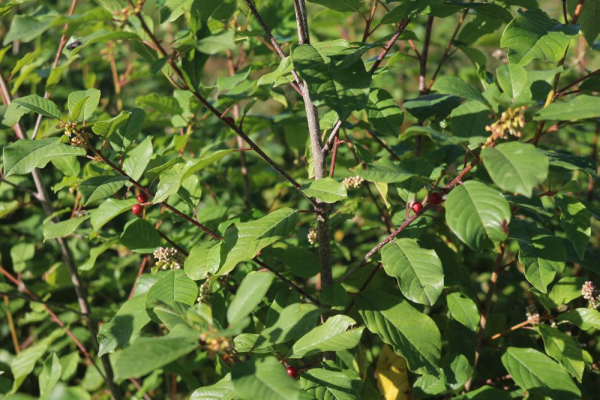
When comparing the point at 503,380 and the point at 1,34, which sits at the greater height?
the point at 1,34

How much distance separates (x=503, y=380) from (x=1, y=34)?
383 cm

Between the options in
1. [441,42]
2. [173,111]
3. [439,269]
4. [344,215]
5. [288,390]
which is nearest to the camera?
[288,390]

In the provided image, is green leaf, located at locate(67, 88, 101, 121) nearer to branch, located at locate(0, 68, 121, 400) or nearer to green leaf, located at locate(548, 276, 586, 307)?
branch, located at locate(0, 68, 121, 400)

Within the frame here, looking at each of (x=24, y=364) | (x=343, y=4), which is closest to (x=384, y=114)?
(x=343, y=4)

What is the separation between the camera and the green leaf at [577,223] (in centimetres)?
137

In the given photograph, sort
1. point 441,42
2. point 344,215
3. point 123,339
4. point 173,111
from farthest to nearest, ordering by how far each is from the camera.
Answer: point 441,42, point 173,111, point 344,215, point 123,339

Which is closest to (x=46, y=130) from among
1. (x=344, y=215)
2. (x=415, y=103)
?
(x=344, y=215)

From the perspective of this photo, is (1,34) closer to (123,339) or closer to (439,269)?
(123,339)

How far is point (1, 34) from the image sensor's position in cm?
388

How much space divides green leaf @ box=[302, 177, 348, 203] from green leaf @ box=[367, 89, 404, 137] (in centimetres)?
26

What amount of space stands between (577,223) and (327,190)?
638 mm

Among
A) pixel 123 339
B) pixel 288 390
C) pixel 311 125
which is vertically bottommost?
pixel 123 339

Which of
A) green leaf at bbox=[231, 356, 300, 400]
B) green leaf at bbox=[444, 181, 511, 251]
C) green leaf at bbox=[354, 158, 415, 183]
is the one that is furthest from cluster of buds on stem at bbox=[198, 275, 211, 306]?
green leaf at bbox=[444, 181, 511, 251]

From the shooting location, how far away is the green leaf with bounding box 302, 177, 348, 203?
1.24 metres
